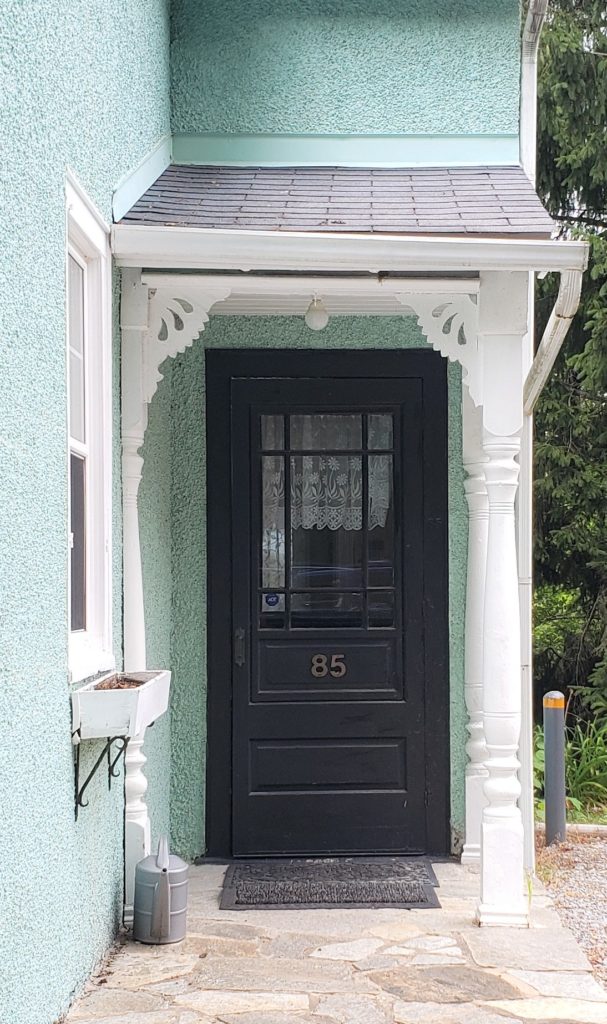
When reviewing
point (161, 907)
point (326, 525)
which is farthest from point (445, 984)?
point (326, 525)

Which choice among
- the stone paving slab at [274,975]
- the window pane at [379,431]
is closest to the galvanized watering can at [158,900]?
the stone paving slab at [274,975]

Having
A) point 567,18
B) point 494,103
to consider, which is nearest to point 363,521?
point 494,103

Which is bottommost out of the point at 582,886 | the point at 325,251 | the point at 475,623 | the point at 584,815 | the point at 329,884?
the point at 584,815

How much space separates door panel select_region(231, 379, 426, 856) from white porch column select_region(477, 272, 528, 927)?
1180 millimetres

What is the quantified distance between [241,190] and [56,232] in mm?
1819

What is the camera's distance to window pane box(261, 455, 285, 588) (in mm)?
6078

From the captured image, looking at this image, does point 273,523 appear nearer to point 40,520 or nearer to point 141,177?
point 141,177

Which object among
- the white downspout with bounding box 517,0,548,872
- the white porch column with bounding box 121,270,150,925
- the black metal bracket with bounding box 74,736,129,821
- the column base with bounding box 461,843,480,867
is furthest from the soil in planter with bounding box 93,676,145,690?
the white downspout with bounding box 517,0,548,872

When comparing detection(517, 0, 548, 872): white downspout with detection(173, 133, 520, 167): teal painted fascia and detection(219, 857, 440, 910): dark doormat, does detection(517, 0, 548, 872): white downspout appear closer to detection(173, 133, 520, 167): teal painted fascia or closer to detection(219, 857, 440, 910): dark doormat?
detection(173, 133, 520, 167): teal painted fascia

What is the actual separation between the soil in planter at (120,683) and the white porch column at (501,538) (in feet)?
4.83

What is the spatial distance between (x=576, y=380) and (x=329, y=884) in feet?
22.4

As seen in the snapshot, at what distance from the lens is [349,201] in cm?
508

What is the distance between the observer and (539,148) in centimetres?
1093

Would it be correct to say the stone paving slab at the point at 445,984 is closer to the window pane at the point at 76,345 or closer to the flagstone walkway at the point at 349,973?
the flagstone walkway at the point at 349,973
